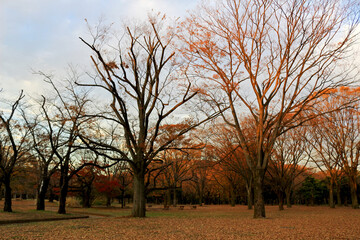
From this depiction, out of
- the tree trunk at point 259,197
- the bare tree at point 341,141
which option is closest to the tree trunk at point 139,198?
the tree trunk at point 259,197

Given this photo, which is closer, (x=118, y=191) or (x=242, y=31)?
(x=242, y=31)

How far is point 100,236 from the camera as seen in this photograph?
822 cm

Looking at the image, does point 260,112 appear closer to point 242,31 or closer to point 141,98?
point 242,31

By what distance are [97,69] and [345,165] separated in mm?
28310

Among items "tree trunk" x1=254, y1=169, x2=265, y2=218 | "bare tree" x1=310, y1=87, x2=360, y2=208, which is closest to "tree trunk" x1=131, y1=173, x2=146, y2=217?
"tree trunk" x1=254, y1=169, x2=265, y2=218

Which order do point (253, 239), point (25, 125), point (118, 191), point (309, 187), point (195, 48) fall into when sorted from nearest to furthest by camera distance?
point (253, 239)
point (195, 48)
point (25, 125)
point (118, 191)
point (309, 187)

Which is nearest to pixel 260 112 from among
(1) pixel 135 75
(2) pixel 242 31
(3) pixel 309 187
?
(2) pixel 242 31

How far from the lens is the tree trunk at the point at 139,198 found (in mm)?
15711

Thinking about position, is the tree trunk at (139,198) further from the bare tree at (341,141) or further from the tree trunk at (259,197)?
the bare tree at (341,141)

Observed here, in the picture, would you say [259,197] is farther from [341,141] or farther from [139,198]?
[341,141]

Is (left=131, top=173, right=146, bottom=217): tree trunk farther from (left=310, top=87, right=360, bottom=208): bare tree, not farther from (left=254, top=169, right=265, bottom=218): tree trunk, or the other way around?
(left=310, top=87, right=360, bottom=208): bare tree

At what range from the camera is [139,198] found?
52.3ft

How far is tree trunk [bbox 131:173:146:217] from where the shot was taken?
15711 mm

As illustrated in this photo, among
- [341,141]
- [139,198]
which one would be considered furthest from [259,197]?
[341,141]
